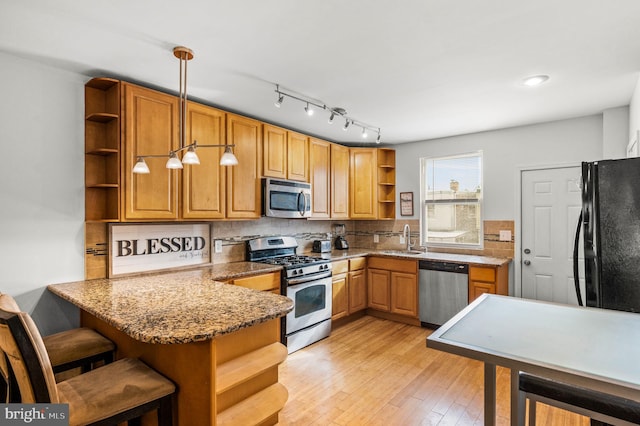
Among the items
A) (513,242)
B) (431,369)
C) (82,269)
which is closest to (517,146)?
(513,242)

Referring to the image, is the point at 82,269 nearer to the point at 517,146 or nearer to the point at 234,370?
A: the point at 234,370

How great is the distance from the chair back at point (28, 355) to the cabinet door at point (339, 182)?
342cm

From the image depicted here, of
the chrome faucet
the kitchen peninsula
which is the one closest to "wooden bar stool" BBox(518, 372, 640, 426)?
the kitchen peninsula

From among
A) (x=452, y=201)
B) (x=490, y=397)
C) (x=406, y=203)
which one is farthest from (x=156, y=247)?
(x=452, y=201)

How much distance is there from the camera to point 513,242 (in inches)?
155

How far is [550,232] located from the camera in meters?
3.71

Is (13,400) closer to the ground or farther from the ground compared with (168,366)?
closer to the ground

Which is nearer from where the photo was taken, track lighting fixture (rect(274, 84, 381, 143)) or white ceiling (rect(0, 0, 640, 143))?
white ceiling (rect(0, 0, 640, 143))

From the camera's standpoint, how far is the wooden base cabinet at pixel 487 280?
360 cm

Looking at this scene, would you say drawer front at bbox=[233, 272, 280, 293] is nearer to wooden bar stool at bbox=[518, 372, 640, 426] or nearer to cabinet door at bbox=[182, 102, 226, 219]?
cabinet door at bbox=[182, 102, 226, 219]

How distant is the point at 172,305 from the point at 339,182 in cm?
306

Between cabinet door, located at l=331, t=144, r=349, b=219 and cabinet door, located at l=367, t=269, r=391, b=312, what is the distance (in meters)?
0.86

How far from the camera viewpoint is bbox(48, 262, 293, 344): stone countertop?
56.4 inches

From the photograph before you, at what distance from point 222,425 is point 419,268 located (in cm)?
303
